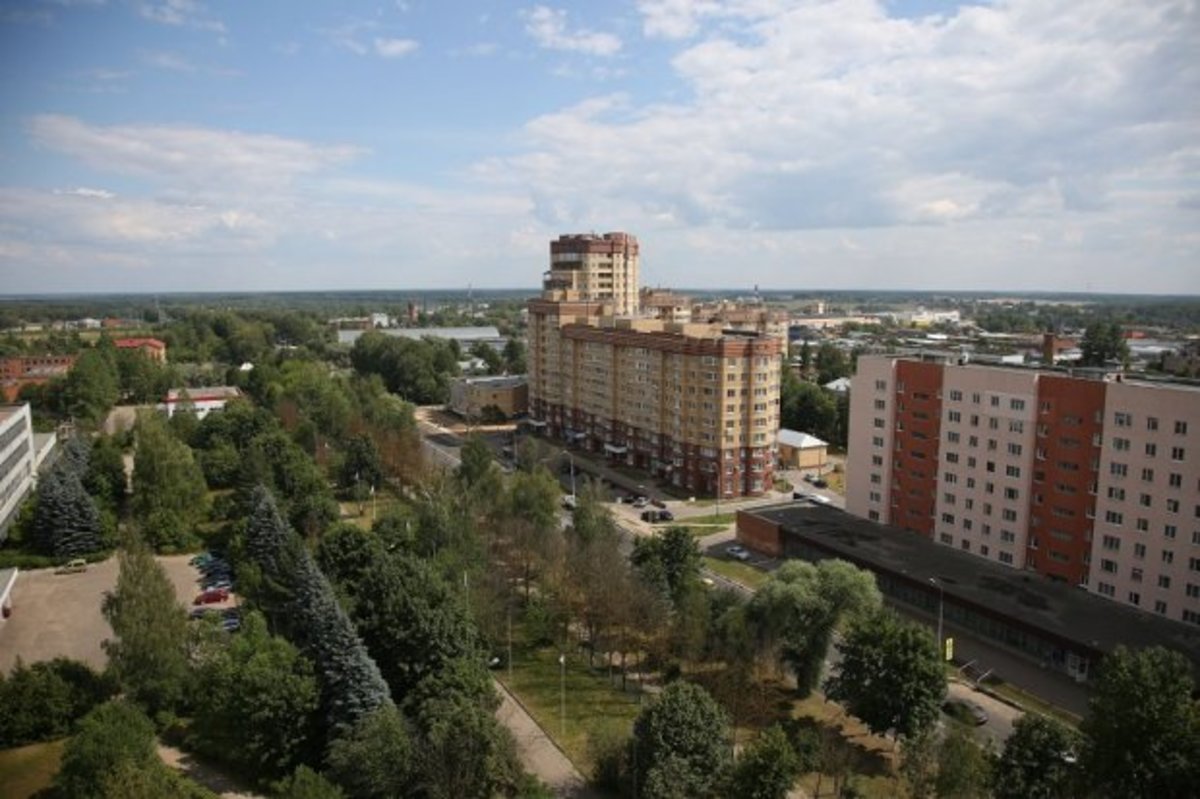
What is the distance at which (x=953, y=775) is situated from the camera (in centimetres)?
1948

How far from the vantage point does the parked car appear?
2591cm

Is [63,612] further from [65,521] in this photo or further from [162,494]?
[162,494]

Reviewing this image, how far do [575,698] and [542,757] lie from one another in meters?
3.74

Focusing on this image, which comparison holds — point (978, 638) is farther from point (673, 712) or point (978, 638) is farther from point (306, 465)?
point (306, 465)

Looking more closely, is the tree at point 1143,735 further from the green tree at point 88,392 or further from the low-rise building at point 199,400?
the green tree at point 88,392

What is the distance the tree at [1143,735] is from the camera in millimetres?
18750

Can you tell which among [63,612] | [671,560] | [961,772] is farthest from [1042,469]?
[63,612]

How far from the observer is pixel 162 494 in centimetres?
4334

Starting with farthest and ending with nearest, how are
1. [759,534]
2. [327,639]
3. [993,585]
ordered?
[759,534]
[993,585]
[327,639]

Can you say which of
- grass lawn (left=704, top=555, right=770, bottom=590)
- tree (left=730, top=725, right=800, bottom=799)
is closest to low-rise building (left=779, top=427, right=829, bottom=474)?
grass lawn (left=704, top=555, right=770, bottom=590)

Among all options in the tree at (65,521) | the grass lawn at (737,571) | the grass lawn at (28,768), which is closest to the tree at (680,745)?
the grass lawn at (28,768)

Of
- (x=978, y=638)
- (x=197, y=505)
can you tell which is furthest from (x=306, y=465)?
(x=978, y=638)

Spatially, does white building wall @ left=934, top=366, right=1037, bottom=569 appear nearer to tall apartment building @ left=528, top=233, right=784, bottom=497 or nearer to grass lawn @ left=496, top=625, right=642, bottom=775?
tall apartment building @ left=528, top=233, right=784, bottom=497

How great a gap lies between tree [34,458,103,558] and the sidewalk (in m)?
Answer: 26.0
